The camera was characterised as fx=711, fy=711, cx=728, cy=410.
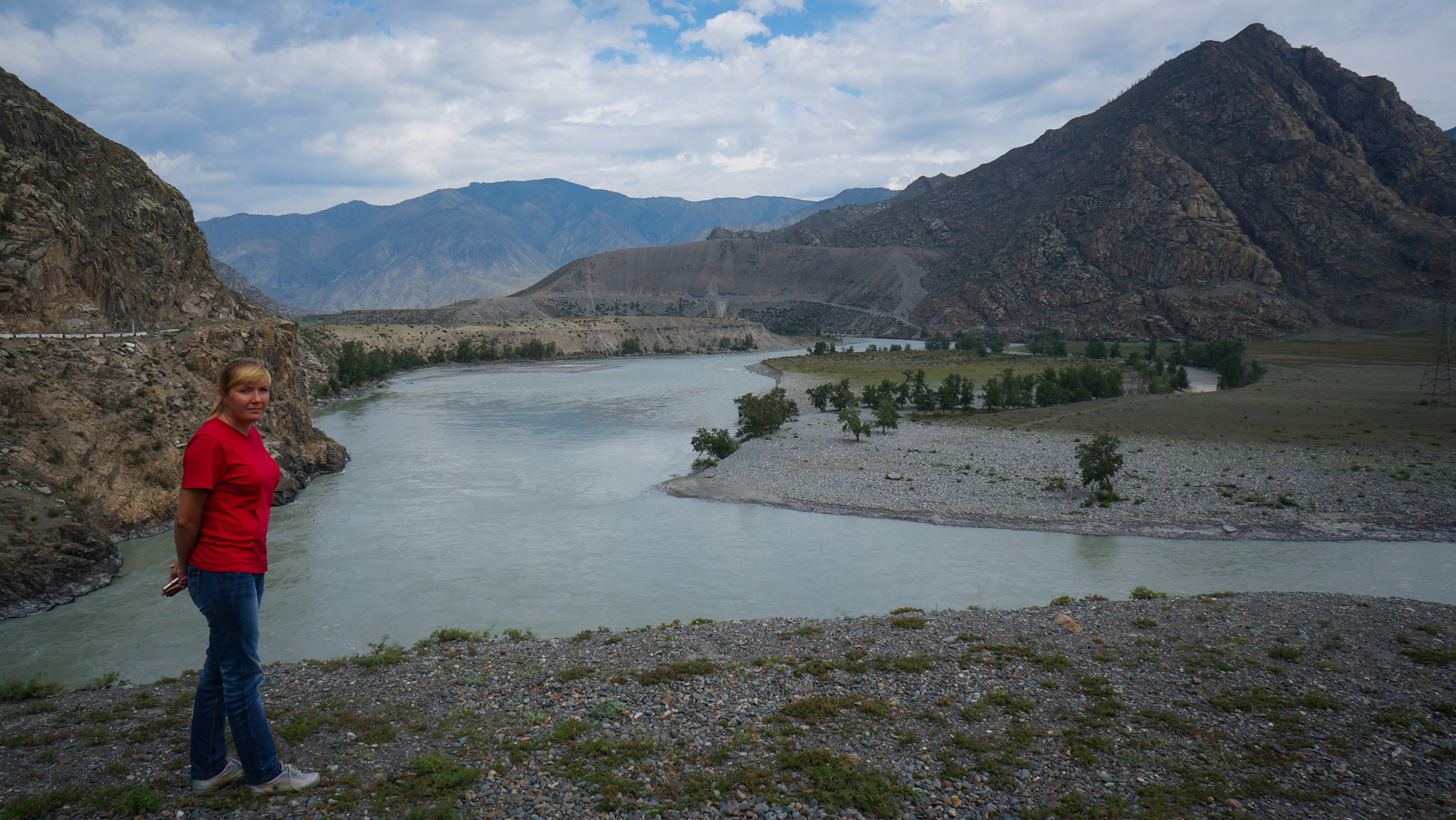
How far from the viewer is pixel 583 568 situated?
2000 cm

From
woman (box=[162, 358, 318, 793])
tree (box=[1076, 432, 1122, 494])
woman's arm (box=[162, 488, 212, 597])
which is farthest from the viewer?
tree (box=[1076, 432, 1122, 494])

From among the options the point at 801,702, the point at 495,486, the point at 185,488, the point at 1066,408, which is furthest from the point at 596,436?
the point at 185,488

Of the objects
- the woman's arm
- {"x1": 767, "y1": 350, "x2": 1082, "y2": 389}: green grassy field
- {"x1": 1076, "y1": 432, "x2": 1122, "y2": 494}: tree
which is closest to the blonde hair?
the woman's arm

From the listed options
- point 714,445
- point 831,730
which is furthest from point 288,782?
point 714,445

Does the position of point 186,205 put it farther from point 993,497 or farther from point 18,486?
point 993,497

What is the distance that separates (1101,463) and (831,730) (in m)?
23.6

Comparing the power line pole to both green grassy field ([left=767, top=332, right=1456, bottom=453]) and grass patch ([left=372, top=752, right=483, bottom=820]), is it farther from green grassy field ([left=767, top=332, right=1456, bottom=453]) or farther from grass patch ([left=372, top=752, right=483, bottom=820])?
grass patch ([left=372, top=752, right=483, bottom=820])

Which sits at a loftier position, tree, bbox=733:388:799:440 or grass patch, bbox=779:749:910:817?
tree, bbox=733:388:799:440

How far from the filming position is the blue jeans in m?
5.02

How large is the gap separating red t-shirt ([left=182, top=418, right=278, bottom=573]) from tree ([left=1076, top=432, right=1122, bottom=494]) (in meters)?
27.9

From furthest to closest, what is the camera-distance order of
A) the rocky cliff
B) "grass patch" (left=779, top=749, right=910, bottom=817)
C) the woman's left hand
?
the rocky cliff < "grass patch" (left=779, top=749, right=910, bottom=817) < the woman's left hand

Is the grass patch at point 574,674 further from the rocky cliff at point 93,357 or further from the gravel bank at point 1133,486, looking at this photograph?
the gravel bank at point 1133,486

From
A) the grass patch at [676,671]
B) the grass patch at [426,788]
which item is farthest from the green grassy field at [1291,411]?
the grass patch at [426,788]

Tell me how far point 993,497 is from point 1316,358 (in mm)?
75831
